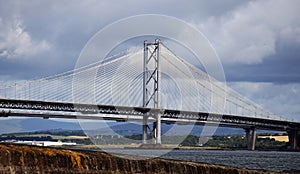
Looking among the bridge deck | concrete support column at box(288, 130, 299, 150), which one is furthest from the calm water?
concrete support column at box(288, 130, 299, 150)

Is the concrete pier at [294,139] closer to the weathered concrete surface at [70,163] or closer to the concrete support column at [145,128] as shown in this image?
the concrete support column at [145,128]

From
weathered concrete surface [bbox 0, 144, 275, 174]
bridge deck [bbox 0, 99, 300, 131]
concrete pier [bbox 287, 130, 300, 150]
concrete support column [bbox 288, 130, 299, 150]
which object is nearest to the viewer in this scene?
weathered concrete surface [bbox 0, 144, 275, 174]

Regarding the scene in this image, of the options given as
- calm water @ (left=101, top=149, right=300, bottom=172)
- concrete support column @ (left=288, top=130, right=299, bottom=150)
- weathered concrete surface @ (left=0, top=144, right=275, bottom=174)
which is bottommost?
calm water @ (left=101, top=149, right=300, bottom=172)

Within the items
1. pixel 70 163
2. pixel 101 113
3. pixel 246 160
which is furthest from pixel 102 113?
pixel 70 163

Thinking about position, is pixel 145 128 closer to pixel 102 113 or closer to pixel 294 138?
pixel 102 113

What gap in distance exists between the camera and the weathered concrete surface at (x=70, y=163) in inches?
720

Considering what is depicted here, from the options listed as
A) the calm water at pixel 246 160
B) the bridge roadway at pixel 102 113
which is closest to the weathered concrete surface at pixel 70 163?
the calm water at pixel 246 160

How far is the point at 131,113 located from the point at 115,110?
2740mm

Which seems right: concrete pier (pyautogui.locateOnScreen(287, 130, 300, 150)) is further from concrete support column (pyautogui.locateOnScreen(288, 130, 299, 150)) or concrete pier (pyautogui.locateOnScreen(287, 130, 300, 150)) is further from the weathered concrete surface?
the weathered concrete surface

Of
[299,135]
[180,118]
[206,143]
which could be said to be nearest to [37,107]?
[180,118]

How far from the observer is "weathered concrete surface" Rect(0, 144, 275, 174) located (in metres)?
18.3

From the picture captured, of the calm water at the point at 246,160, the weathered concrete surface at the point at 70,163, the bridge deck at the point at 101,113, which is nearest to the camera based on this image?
the weathered concrete surface at the point at 70,163

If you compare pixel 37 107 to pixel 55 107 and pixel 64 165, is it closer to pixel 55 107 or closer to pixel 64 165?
pixel 55 107

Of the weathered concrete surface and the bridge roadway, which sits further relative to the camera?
the bridge roadway
